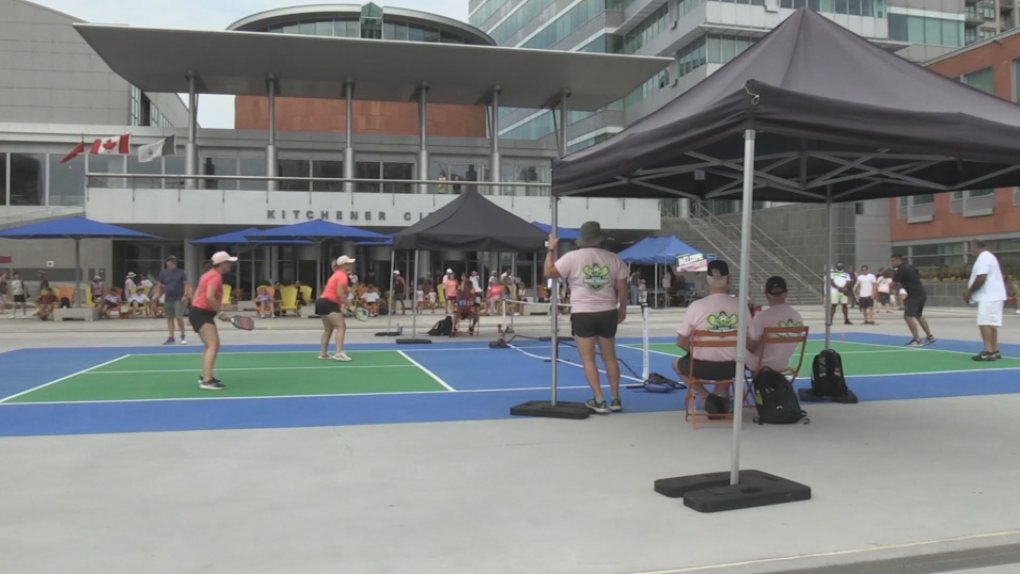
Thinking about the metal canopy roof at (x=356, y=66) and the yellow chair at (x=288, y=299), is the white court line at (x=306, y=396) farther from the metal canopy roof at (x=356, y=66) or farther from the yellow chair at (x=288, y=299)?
Answer: the metal canopy roof at (x=356, y=66)

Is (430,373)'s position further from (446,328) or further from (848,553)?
(848,553)

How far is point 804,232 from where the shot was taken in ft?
136

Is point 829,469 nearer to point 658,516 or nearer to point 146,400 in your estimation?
point 658,516

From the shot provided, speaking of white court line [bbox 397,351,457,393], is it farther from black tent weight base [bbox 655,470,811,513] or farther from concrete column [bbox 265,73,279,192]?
concrete column [bbox 265,73,279,192]

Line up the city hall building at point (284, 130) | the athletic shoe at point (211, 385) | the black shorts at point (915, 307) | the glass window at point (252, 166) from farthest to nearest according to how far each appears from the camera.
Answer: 1. the glass window at point (252, 166)
2. the city hall building at point (284, 130)
3. the black shorts at point (915, 307)
4. the athletic shoe at point (211, 385)

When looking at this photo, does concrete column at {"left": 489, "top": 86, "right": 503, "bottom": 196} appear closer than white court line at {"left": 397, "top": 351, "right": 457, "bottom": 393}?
No

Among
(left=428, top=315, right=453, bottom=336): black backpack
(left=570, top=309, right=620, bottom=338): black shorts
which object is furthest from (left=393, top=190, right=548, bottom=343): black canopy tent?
(left=570, top=309, right=620, bottom=338): black shorts

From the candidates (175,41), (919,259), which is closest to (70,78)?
(175,41)

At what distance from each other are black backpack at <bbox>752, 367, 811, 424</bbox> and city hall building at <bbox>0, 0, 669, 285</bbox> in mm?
28397

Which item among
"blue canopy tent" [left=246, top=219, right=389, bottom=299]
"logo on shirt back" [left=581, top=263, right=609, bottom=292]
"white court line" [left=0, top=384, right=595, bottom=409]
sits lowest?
"white court line" [left=0, top=384, right=595, bottom=409]

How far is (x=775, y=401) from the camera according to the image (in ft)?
26.2

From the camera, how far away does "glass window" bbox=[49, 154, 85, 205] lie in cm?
4000

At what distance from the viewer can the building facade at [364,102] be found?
41.7 meters

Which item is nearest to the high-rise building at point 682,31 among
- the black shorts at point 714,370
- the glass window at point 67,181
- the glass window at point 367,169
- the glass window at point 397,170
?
the glass window at point 397,170
